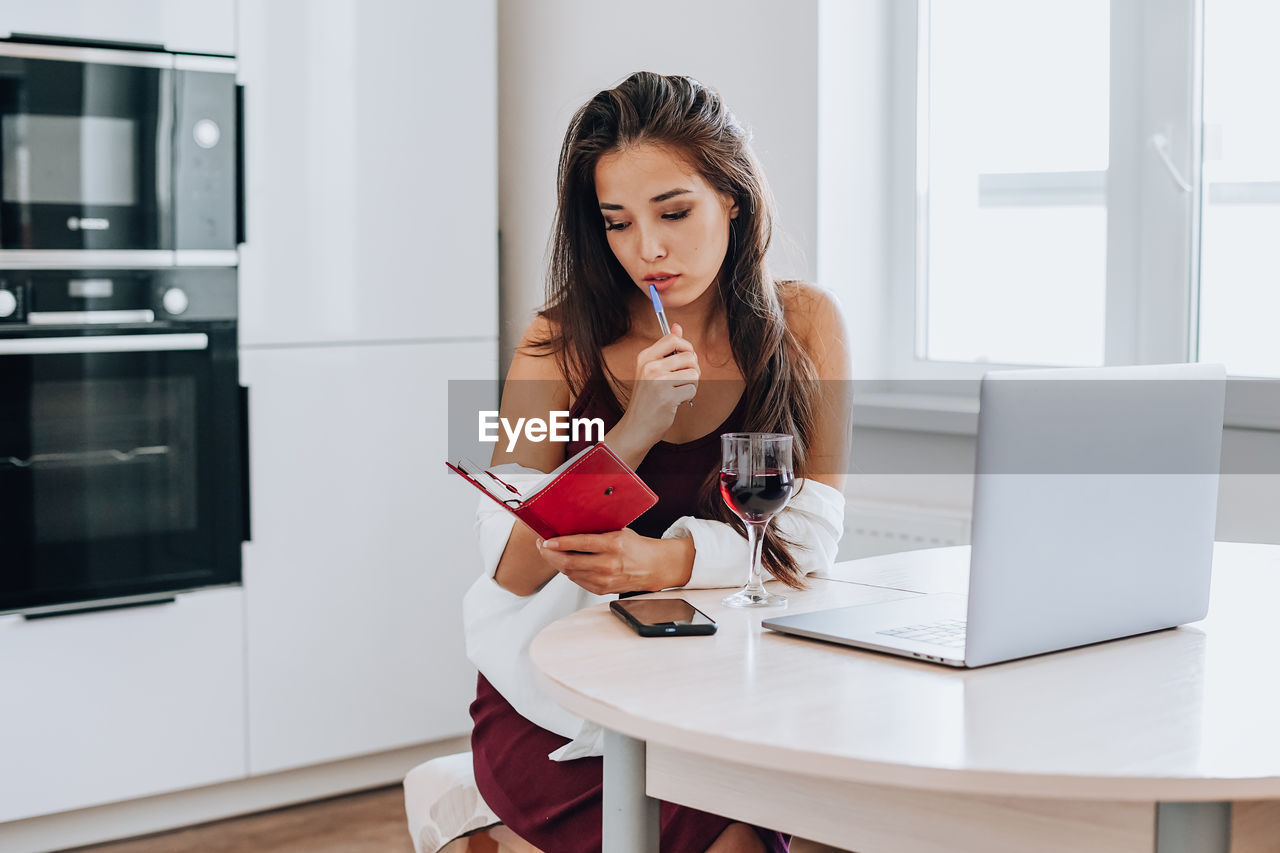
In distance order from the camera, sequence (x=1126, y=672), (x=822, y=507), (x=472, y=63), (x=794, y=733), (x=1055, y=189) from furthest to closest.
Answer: (x=472, y=63) < (x=1055, y=189) < (x=822, y=507) < (x=1126, y=672) < (x=794, y=733)

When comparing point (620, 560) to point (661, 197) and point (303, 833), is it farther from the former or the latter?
point (303, 833)

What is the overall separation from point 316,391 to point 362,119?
2.00 feet

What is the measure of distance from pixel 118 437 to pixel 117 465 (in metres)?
0.06

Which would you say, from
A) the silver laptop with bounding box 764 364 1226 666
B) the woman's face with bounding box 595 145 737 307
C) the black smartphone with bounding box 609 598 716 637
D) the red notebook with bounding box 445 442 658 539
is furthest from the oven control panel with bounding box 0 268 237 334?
the silver laptop with bounding box 764 364 1226 666

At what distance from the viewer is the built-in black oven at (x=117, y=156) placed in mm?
2486

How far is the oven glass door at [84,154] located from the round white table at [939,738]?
179cm

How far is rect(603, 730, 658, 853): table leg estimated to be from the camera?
105 cm

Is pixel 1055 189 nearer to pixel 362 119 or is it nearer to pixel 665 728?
pixel 362 119

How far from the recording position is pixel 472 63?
120 inches

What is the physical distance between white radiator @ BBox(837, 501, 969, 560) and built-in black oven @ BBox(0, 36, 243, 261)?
4.62 feet

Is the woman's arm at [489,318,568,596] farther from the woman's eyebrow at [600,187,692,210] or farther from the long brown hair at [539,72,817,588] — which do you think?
the woman's eyebrow at [600,187,692,210]

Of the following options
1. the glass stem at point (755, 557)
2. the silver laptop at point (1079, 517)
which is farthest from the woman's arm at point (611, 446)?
the silver laptop at point (1079, 517)

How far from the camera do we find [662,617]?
123 centimetres

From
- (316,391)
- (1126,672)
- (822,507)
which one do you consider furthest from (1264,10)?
(316,391)
